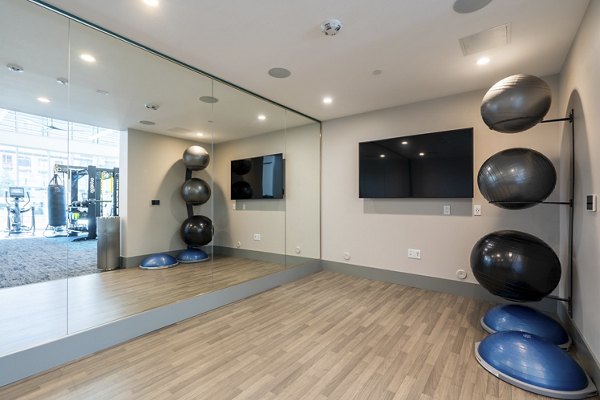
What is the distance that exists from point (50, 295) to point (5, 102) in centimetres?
174

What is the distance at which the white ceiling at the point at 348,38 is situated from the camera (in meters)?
2.21

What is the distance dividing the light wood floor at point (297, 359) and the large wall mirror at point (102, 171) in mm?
483

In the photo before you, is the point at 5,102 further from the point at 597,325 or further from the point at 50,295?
the point at 597,325

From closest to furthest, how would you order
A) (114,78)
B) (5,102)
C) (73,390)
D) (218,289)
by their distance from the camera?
1. (73,390)
2. (5,102)
3. (114,78)
4. (218,289)

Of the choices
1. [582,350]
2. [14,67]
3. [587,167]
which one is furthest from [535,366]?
[14,67]

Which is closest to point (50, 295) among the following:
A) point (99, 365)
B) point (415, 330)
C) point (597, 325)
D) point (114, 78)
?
point (99, 365)

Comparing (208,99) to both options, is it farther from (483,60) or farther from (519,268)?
(519,268)

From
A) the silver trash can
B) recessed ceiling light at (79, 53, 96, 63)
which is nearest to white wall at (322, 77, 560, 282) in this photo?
the silver trash can

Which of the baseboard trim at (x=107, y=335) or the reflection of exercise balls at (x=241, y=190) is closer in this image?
the baseboard trim at (x=107, y=335)

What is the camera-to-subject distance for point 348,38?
2623 mm

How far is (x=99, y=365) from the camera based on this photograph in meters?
2.23

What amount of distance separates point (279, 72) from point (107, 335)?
3.25m

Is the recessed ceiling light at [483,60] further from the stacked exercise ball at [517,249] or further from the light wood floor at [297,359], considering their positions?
the light wood floor at [297,359]

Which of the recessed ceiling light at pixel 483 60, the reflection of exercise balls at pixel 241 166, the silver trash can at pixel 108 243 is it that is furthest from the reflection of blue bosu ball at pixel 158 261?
the recessed ceiling light at pixel 483 60
